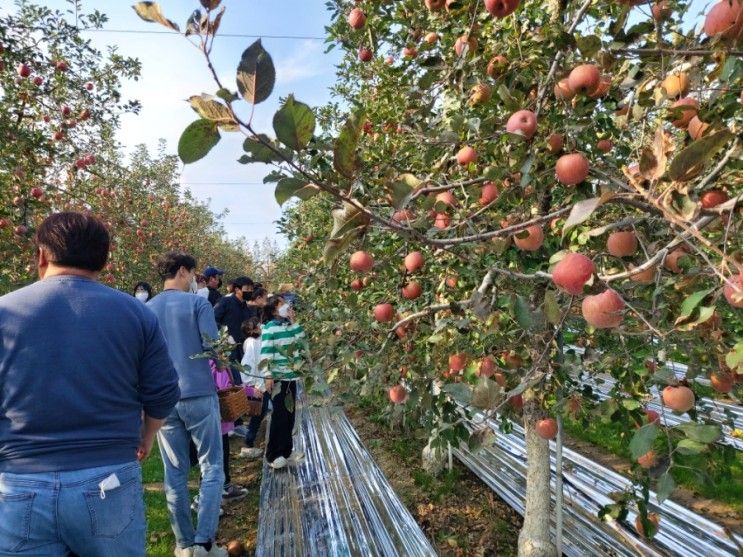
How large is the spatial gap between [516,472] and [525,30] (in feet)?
9.49

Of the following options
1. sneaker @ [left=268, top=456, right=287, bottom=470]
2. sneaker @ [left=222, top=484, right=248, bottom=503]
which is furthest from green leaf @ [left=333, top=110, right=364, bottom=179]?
sneaker @ [left=268, top=456, right=287, bottom=470]

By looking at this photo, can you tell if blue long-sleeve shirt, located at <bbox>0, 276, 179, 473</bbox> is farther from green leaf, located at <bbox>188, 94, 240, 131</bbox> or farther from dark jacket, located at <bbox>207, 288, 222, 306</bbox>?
dark jacket, located at <bbox>207, 288, 222, 306</bbox>

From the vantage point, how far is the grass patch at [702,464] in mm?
1104

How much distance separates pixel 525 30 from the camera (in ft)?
5.40

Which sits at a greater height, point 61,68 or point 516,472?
point 61,68

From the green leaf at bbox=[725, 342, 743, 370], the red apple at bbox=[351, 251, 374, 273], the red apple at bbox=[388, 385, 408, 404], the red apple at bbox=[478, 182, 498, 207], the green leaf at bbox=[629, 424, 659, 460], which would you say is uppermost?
the red apple at bbox=[478, 182, 498, 207]

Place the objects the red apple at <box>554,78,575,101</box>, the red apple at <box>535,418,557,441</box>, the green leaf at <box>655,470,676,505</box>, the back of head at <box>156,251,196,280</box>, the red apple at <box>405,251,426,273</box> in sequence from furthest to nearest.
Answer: the back of head at <box>156,251,196,280</box>
the red apple at <box>535,418,557,441</box>
the red apple at <box>405,251,426,273</box>
the red apple at <box>554,78,575,101</box>
the green leaf at <box>655,470,676,505</box>

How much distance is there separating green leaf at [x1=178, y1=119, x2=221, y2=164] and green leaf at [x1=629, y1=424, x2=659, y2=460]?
90cm

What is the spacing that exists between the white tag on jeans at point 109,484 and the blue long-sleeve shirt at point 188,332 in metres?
1.05

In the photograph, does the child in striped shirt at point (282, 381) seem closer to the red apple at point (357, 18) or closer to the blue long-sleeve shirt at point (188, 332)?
the blue long-sleeve shirt at point (188, 332)

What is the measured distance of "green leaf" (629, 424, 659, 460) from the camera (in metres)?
0.85

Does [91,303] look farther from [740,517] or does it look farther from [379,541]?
[740,517]

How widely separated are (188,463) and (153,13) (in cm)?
232

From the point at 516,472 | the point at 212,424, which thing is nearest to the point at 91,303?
the point at 212,424
